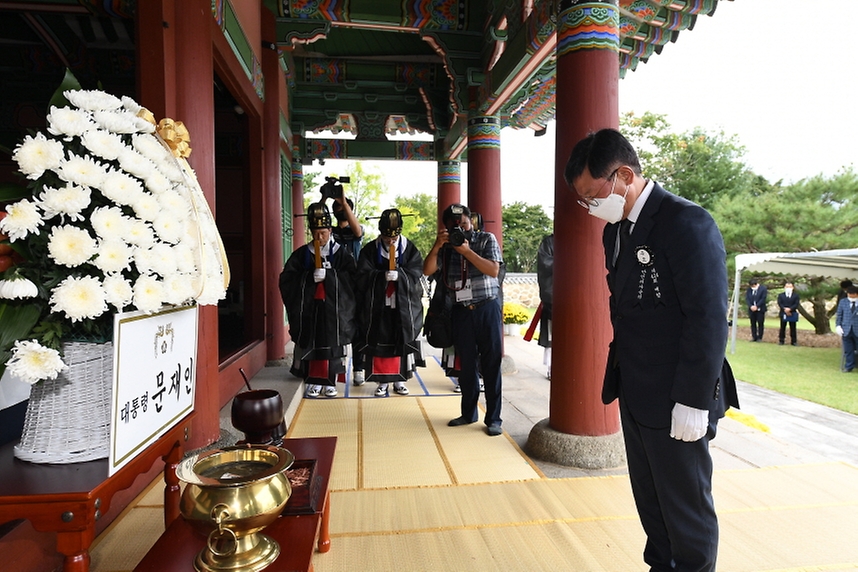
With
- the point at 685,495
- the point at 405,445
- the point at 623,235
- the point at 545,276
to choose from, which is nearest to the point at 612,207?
the point at 623,235

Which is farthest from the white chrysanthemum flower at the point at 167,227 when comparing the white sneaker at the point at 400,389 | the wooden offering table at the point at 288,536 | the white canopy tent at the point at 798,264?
the white canopy tent at the point at 798,264

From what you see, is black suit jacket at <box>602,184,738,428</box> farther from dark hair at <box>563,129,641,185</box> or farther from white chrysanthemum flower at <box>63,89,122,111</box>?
white chrysanthemum flower at <box>63,89,122,111</box>

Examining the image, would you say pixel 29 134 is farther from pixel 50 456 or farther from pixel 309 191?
pixel 309 191

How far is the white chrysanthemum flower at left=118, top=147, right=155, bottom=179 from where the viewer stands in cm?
140

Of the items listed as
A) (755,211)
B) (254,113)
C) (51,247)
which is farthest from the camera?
(755,211)

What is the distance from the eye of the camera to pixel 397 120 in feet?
35.5

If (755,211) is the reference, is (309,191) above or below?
above

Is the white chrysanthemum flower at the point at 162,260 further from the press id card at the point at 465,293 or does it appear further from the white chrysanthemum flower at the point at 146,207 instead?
the press id card at the point at 465,293

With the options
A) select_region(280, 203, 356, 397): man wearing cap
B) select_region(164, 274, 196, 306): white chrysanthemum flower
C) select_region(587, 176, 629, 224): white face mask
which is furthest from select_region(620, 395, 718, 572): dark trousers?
select_region(280, 203, 356, 397): man wearing cap

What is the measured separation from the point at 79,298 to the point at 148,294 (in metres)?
0.16

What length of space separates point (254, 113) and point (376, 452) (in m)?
3.80

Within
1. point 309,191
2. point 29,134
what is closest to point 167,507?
point 29,134

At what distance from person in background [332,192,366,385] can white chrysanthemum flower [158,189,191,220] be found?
315 cm

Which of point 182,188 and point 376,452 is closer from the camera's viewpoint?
point 182,188
